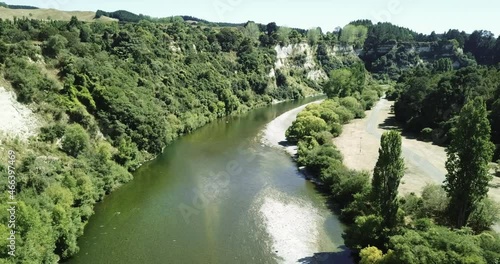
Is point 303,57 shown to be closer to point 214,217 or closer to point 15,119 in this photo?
point 214,217

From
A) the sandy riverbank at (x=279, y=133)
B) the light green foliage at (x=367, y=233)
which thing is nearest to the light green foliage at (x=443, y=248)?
the light green foliage at (x=367, y=233)

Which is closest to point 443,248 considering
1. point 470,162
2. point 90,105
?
point 470,162

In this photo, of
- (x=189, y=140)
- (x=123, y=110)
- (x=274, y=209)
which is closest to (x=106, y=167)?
(x=123, y=110)

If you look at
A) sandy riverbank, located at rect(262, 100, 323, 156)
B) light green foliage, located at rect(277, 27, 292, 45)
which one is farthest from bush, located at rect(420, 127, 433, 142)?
light green foliage, located at rect(277, 27, 292, 45)

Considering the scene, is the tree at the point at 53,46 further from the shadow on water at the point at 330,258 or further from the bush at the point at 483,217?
the bush at the point at 483,217

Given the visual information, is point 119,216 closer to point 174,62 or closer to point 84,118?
point 84,118

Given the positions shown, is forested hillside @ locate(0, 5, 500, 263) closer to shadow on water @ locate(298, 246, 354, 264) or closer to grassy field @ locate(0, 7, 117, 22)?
Answer: shadow on water @ locate(298, 246, 354, 264)
